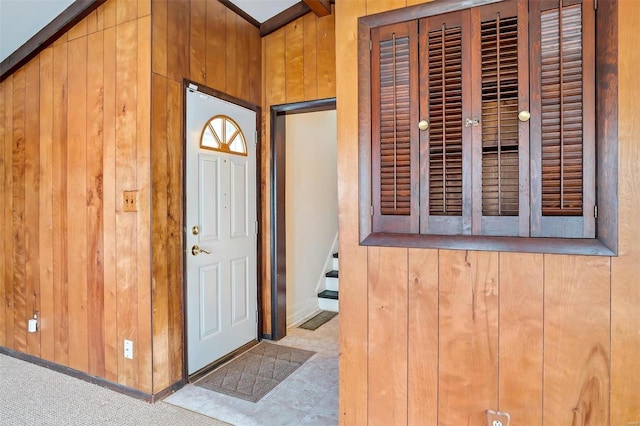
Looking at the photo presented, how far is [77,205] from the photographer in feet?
8.38

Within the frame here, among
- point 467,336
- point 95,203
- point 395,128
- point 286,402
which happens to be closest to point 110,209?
point 95,203

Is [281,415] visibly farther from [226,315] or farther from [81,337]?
[81,337]

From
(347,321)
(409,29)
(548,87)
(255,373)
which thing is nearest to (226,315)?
(255,373)

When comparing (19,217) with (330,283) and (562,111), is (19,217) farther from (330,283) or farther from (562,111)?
(562,111)

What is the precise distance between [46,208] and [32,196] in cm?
21

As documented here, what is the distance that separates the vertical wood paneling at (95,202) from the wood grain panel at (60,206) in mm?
274

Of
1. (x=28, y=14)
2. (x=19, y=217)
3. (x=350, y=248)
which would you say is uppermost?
(x=28, y=14)

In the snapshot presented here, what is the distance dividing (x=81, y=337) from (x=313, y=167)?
2.56 meters

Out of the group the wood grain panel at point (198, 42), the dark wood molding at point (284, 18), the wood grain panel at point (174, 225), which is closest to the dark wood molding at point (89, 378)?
the wood grain panel at point (174, 225)

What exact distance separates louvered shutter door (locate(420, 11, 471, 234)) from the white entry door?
1.67 metres

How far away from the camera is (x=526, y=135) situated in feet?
4.39

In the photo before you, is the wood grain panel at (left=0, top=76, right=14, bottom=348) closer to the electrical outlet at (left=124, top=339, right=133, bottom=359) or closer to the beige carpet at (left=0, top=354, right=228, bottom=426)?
the beige carpet at (left=0, top=354, right=228, bottom=426)

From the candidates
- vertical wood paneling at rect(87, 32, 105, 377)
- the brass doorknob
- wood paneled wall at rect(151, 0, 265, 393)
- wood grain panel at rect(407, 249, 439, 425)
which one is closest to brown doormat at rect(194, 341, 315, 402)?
wood paneled wall at rect(151, 0, 265, 393)

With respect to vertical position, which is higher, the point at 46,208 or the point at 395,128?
the point at 395,128
